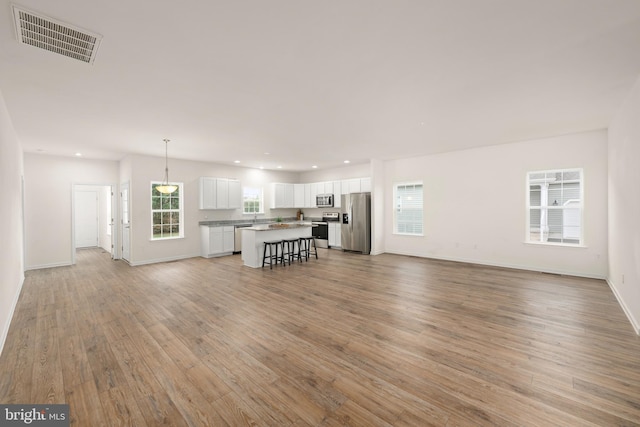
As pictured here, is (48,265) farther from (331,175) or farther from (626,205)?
(626,205)

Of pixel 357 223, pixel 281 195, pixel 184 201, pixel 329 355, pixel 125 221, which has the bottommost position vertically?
pixel 329 355

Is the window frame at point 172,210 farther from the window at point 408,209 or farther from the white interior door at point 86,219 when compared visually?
the window at point 408,209

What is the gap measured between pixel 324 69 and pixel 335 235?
22.8 feet

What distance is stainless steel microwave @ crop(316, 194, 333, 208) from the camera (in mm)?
9602

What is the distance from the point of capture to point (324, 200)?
978 cm

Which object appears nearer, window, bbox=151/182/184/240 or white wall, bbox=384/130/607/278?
white wall, bbox=384/130/607/278

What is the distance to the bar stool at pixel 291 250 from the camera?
23.1 feet

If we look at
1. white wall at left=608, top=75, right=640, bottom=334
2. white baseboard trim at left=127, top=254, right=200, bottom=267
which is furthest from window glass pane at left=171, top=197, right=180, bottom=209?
white wall at left=608, top=75, right=640, bottom=334

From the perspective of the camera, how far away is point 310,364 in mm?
2484

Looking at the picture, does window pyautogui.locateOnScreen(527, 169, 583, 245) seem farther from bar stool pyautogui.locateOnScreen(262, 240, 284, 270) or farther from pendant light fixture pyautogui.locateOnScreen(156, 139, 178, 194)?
pendant light fixture pyautogui.locateOnScreen(156, 139, 178, 194)

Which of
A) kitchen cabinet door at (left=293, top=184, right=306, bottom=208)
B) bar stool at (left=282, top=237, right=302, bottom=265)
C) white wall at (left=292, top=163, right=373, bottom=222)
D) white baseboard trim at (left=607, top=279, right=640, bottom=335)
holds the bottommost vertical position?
white baseboard trim at (left=607, top=279, right=640, bottom=335)

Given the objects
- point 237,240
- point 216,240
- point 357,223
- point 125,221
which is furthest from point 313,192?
point 125,221

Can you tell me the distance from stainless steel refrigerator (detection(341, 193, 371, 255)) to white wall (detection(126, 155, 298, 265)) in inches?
136

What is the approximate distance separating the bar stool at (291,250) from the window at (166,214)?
3083 millimetres
